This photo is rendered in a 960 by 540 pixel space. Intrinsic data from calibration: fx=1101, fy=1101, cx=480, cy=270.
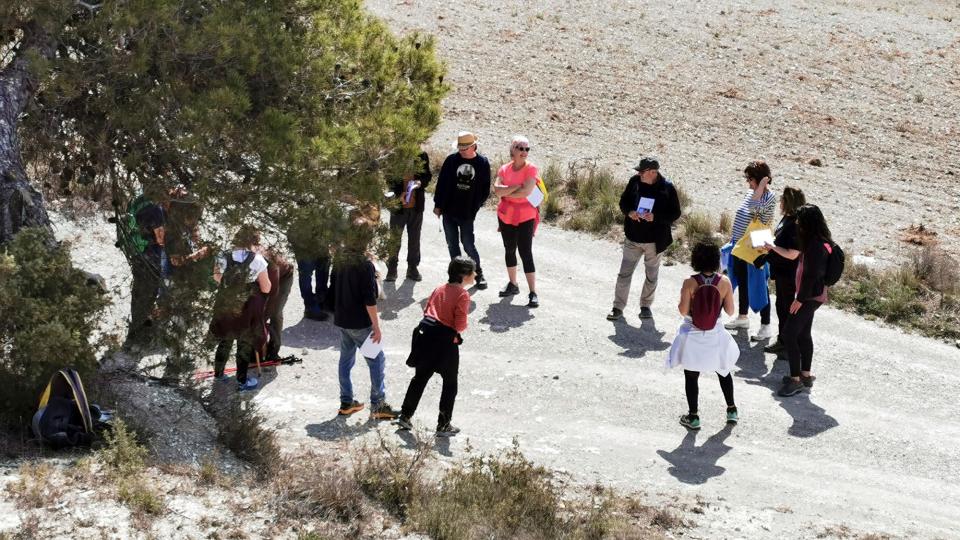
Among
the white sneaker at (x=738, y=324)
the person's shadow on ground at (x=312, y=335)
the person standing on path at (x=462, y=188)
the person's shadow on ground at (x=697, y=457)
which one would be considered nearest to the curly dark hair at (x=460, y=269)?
the person's shadow on ground at (x=697, y=457)

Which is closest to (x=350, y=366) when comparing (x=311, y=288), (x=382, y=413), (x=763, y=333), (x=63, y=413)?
(x=382, y=413)

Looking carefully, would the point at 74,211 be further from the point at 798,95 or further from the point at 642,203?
the point at 798,95

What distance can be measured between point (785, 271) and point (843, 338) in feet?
5.40

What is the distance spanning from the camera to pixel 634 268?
12055mm

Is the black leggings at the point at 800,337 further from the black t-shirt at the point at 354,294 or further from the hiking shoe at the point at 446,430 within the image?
the black t-shirt at the point at 354,294

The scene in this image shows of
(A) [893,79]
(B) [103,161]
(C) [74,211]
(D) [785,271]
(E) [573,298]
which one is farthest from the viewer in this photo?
(A) [893,79]

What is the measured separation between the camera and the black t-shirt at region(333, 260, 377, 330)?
357 inches

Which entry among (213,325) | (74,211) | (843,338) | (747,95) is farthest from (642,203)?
(747,95)

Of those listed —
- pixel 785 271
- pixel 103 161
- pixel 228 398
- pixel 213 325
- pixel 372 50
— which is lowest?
pixel 228 398

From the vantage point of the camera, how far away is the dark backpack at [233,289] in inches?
335

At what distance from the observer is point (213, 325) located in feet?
30.9

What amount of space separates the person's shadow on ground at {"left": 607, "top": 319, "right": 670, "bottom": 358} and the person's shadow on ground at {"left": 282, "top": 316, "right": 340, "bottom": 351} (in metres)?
2.94

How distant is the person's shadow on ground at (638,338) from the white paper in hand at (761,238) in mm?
1438

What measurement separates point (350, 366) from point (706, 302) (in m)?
3.11
